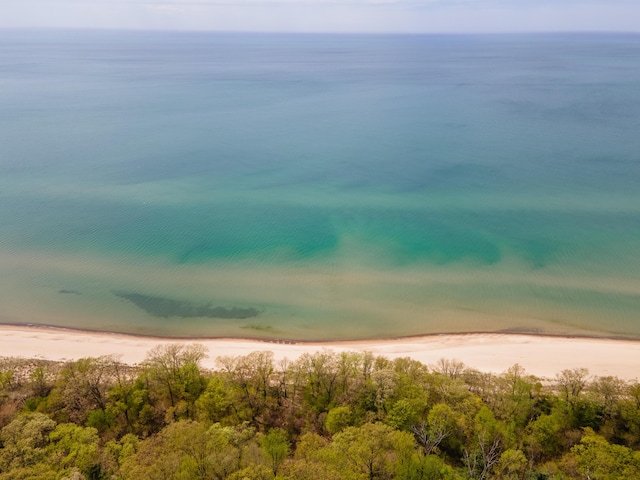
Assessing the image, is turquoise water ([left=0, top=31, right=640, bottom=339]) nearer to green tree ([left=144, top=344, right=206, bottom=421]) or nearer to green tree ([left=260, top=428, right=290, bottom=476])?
green tree ([left=144, top=344, right=206, bottom=421])

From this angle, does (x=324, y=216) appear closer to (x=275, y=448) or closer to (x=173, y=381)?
(x=173, y=381)

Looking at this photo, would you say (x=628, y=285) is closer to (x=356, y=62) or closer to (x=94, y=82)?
(x=94, y=82)

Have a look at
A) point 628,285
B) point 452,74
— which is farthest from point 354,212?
point 452,74

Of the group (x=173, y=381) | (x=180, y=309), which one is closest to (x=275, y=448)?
(x=173, y=381)

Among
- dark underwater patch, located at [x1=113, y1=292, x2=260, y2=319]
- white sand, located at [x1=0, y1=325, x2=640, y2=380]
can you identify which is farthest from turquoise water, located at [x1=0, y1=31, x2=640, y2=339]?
white sand, located at [x1=0, y1=325, x2=640, y2=380]

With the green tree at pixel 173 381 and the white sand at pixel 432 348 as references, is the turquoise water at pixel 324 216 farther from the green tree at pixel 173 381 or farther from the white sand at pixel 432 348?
the green tree at pixel 173 381

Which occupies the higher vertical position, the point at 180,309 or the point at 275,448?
the point at 180,309
